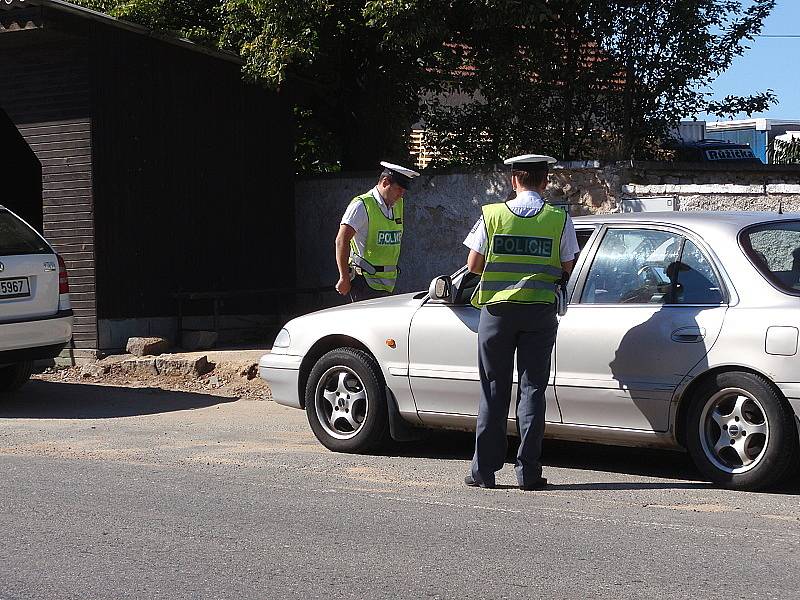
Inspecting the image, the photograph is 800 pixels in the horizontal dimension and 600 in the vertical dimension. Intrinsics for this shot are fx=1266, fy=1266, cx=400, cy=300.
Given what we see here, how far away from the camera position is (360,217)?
9156mm

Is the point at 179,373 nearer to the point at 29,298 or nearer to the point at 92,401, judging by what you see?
the point at 92,401

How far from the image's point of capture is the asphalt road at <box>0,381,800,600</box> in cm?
506

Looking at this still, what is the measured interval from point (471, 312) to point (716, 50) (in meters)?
8.04

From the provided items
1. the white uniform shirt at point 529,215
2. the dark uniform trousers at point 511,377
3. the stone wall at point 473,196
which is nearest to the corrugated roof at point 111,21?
the stone wall at point 473,196

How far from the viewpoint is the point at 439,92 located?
1609 centimetres

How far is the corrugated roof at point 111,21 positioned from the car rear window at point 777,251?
808cm

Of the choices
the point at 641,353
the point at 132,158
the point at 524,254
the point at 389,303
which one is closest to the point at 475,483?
the point at 641,353

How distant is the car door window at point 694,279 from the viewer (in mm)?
6906

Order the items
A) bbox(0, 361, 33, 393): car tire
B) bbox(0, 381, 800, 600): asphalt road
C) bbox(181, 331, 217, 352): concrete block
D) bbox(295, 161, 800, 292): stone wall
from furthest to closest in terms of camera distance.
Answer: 1. bbox(181, 331, 217, 352): concrete block
2. bbox(295, 161, 800, 292): stone wall
3. bbox(0, 361, 33, 393): car tire
4. bbox(0, 381, 800, 600): asphalt road

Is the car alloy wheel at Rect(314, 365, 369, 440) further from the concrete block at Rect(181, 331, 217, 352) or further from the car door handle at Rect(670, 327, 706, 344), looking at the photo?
the concrete block at Rect(181, 331, 217, 352)

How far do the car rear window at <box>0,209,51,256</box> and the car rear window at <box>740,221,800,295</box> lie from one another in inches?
254

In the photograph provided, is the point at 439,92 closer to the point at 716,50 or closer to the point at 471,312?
the point at 716,50

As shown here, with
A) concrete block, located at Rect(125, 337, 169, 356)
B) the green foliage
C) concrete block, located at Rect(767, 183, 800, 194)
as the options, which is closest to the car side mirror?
concrete block, located at Rect(767, 183, 800, 194)

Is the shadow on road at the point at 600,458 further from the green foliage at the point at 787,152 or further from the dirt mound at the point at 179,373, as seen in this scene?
the green foliage at the point at 787,152
